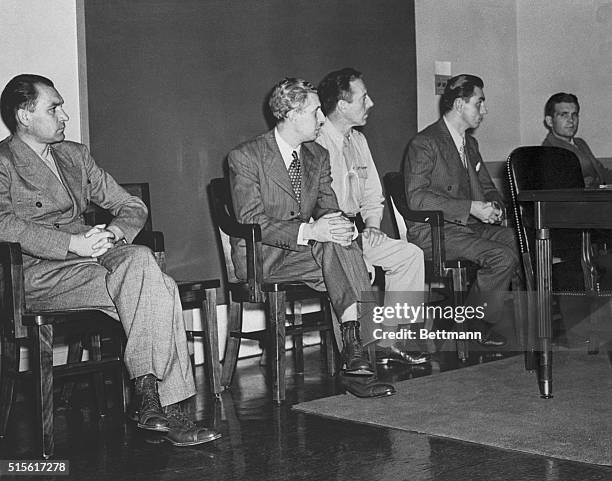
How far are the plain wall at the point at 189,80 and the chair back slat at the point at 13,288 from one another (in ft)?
3.95

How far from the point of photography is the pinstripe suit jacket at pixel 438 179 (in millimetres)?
4812

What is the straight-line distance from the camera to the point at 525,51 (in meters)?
6.65

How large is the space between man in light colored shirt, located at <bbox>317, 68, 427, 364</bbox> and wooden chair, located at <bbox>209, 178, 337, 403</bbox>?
39 cm

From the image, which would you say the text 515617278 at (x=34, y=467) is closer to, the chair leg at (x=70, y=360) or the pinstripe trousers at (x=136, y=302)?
the pinstripe trousers at (x=136, y=302)

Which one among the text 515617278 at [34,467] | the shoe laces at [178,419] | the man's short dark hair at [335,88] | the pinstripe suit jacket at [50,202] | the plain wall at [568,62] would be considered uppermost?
the plain wall at [568,62]

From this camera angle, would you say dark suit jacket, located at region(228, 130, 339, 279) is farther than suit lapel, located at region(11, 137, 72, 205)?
Yes

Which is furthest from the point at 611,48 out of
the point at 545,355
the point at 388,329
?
the point at 545,355

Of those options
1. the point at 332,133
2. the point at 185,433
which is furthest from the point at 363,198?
the point at 185,433

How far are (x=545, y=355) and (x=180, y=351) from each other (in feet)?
4.44

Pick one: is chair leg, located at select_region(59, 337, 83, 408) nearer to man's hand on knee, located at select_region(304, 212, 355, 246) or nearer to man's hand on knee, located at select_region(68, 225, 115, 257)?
man's hand on knee, located at select_region(68, 225, 115, 257)

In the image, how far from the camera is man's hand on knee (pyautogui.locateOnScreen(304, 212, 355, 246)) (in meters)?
3.90

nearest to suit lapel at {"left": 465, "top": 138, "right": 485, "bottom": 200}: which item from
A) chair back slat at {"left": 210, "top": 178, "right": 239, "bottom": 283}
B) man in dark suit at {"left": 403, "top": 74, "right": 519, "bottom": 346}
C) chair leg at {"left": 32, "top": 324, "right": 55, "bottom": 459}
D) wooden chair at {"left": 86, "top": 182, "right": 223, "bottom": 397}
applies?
man in dark suit at {"left": 403, "top": 74, "right": 519, "bottom": 346}

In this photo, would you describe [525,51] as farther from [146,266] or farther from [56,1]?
[146,266]

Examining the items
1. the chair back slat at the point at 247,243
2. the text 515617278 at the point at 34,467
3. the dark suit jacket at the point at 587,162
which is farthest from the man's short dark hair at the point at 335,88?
the text 515617278 at the point at 34,467
